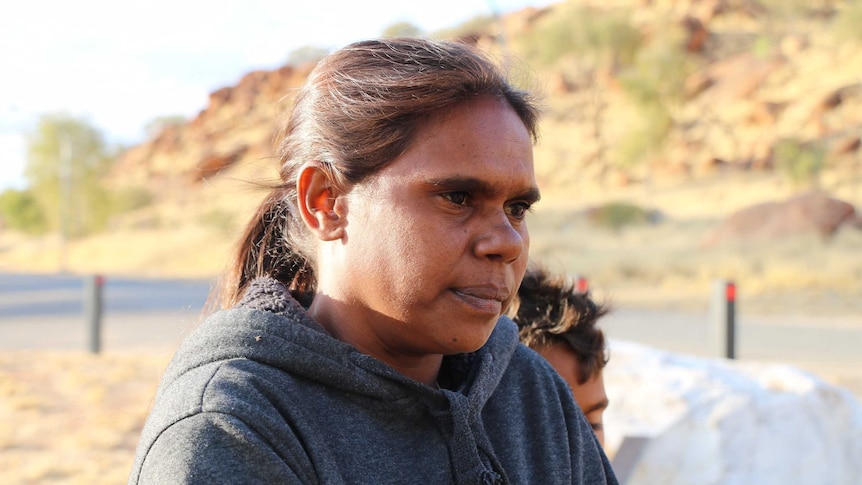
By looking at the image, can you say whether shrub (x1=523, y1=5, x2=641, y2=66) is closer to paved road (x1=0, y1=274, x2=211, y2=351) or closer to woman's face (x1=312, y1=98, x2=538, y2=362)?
paved road (x1=0, y1=274, x2=211, y2=351)

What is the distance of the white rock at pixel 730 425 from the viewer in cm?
370

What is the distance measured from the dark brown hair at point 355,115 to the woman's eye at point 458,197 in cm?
11

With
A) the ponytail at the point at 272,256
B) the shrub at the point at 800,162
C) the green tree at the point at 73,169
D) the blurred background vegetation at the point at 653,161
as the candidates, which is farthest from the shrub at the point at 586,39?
the ponytail at the point at 272,256

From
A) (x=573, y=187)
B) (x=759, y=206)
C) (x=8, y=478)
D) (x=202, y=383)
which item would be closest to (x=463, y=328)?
(x=202, y=383)

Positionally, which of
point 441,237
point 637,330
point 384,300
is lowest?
point 637,330

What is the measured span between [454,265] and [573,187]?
4362 cm

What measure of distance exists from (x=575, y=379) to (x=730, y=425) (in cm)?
153

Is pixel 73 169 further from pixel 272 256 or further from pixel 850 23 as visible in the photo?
pixel 272 256

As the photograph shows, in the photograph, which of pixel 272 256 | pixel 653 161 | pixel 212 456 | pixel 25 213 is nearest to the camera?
pixel 212 456

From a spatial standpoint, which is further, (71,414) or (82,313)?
(82,313)

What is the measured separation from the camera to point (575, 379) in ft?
8.31

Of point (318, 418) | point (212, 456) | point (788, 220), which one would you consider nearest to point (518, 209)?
point (318, 418)

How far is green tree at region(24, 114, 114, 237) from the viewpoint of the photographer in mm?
48156

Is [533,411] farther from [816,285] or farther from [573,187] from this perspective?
[573,187]
